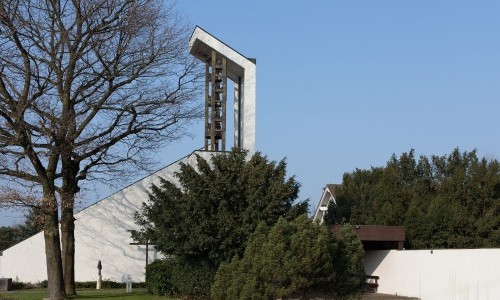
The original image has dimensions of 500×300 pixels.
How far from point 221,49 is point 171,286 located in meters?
16.3

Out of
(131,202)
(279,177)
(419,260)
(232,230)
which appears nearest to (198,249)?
(232,230)

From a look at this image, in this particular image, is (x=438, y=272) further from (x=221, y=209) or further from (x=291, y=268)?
(x=291, y=268)

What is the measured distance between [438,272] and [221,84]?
741 inches

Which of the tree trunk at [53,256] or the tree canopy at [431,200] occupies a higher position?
the tree canopy at [431,200]

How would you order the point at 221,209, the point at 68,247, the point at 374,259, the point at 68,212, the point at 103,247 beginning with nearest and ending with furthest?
the point at 221,209, the point at 68,212, the point at 68,247, the point at 374,259, the point at 103,247

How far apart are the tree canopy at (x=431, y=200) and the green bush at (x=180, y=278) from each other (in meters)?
10.2

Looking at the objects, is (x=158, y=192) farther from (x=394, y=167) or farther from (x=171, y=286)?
(x=394, y=167)

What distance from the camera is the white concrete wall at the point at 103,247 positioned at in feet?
130

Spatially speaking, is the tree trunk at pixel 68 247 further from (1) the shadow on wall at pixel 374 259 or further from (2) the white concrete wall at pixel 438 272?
(2) the white concrete wall at pixel 438 272

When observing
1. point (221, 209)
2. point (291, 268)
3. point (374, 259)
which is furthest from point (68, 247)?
point (291, 268)

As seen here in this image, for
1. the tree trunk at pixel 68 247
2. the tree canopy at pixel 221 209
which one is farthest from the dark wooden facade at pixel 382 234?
the tree trunk at pixel 68 247

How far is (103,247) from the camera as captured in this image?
40.1m

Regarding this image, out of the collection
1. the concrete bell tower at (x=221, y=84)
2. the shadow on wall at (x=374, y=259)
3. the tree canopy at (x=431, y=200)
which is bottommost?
the shadow on wall at (x=374, y=259)

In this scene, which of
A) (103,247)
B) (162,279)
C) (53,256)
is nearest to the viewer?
(53,256)
